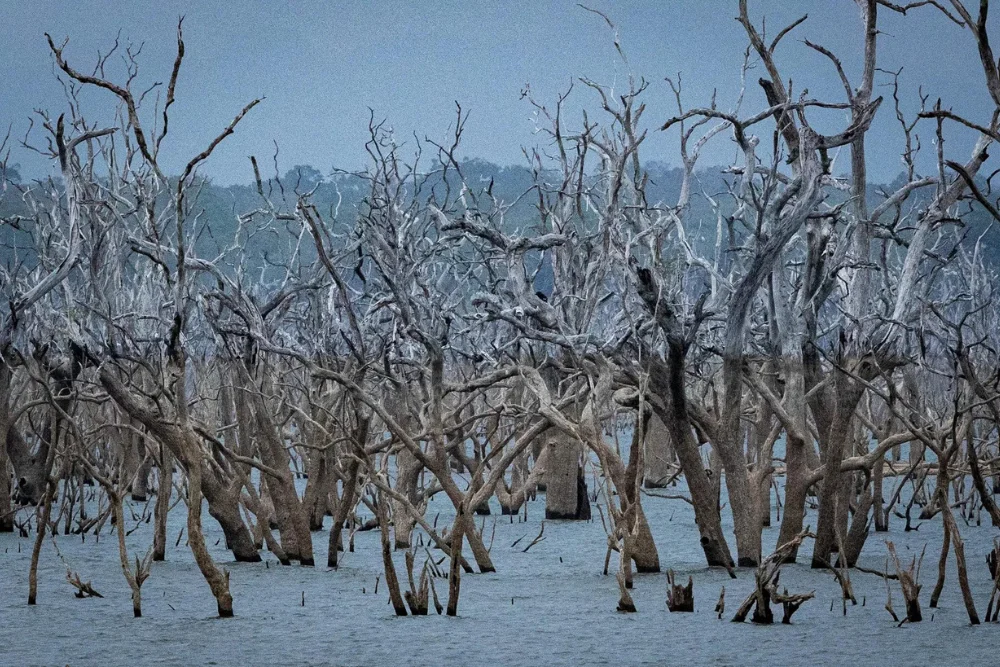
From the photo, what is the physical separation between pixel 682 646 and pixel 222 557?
6.87m

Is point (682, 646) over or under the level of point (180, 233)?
under

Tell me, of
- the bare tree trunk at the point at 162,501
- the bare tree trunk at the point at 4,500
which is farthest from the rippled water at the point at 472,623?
the bare tree trunk at the point at 4,500

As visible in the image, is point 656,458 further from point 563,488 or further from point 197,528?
point 197,528

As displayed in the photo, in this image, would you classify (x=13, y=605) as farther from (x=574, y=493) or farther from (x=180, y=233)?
(x=574, y=493)

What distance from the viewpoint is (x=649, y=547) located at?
1196 centimetres

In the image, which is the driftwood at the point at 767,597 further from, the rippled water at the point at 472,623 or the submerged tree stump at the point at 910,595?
the submerged tree stump at the point at 910,595

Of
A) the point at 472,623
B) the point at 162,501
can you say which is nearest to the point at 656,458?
the point at 162,501

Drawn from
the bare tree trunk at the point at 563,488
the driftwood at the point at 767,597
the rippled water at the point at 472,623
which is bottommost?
the rippled water at the point at 472,623

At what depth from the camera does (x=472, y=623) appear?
958 cm

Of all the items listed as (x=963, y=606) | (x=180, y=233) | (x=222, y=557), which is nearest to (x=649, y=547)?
(x=963, y=606)

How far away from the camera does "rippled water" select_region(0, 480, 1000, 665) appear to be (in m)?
8.24

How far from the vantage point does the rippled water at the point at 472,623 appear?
27.0ft

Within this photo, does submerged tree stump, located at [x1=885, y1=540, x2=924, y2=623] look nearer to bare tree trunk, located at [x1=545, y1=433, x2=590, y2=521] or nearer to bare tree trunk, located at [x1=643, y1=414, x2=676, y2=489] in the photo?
bare tree trunk, located at [x1=545, y1=433, x2=590, y2=521]

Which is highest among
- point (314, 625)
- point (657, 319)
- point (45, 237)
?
point (45, 237)
